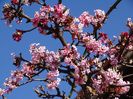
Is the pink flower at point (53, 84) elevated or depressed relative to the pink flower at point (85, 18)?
depressed

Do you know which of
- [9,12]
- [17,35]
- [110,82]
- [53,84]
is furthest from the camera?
[17,35]

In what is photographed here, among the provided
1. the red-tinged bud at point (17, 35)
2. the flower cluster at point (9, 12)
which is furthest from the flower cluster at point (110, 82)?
the flower cluster at point (9, 12)

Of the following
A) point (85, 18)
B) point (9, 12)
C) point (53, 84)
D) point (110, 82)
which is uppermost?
point (9, 12)

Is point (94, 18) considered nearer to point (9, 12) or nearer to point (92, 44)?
point (92, 44)

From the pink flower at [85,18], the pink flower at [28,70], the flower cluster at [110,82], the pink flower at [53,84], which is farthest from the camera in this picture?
the pink flower at [85,18]

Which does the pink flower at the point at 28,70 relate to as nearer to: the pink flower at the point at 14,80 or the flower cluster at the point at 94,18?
the pink flower at the point at 14,80

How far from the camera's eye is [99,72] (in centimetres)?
730

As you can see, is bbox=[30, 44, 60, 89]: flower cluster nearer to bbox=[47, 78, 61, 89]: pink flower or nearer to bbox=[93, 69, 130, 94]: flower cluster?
bbox=[47, 78, 61, 89]: pink flower

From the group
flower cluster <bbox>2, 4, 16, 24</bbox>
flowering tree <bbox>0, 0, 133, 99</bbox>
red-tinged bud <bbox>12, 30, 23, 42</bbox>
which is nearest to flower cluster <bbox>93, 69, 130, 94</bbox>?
flowering tree <bbox>0, 0, 133, 99</bbox>

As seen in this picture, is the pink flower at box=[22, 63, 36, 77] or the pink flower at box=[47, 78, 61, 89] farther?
the pink flower at box=[47, 78, 61, 89]

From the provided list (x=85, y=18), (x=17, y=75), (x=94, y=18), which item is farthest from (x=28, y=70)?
(x=94, y=18)

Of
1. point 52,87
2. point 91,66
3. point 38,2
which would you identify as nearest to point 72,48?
point 91,66

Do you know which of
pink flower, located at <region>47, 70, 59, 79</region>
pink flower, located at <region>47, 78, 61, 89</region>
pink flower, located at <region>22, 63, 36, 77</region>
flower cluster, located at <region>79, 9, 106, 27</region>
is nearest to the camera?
Result: pink flower, located at <region>47, 70, 59, 79</region>

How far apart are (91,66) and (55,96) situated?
1366 millimetres
